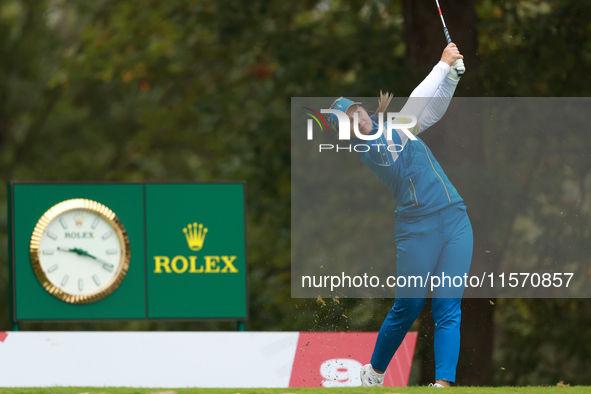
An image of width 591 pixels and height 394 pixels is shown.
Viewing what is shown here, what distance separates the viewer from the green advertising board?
6.85 meters

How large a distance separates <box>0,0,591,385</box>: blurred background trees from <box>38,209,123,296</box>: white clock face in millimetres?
1771

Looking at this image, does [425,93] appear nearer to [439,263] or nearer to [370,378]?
[439,263]

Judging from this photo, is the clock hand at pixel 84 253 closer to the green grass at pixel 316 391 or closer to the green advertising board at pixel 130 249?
the green advertising board at pixel 130 249

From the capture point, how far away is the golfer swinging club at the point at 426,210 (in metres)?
5.26

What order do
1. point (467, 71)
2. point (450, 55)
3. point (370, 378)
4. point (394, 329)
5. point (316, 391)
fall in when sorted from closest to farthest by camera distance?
point (316, 391), point (450, 55), point (394, 329), point (370, 378), point (467, 71)

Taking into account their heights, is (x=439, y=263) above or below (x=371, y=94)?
below

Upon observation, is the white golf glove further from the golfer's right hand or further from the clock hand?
the clock hand

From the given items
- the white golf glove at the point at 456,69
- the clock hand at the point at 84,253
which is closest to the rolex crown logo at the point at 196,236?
the clock hand at the point at 84,253

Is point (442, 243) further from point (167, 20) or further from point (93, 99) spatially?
point (93, 99)

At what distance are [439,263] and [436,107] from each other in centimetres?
101

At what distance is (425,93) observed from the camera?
5.40m

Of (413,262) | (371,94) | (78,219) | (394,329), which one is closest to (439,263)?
(413,262)

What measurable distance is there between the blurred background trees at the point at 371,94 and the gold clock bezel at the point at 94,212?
5.41 ft

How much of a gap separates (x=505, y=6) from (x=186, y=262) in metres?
4.74
